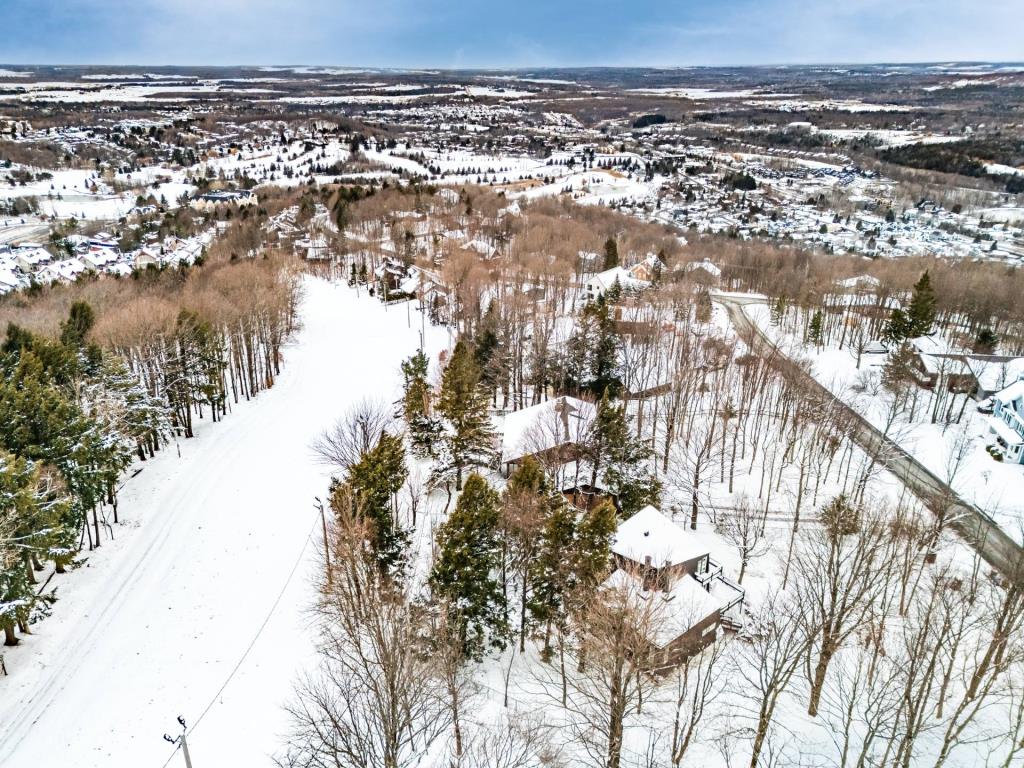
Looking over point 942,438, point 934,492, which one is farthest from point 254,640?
point 942,438

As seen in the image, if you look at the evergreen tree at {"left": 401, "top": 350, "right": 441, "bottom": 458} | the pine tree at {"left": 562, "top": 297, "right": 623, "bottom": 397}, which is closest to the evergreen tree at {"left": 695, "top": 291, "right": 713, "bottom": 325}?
the pine tree at {"left": 562, "top": 297, "right": 623, "bottom": 397}

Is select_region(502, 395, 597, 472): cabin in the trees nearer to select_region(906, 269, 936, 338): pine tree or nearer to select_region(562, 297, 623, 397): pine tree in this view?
select_region(562, 297, 623, 397): pine tree

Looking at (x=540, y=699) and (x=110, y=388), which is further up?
(x=110, y=388)

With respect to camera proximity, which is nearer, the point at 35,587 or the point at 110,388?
the point at 35,587

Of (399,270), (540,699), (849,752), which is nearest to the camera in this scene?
(849,752)

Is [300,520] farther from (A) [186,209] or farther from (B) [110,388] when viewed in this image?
(A) [186,209]

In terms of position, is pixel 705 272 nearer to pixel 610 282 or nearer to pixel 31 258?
pixel 610 282

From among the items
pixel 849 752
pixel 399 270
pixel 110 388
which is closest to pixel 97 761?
pixel 110 388
